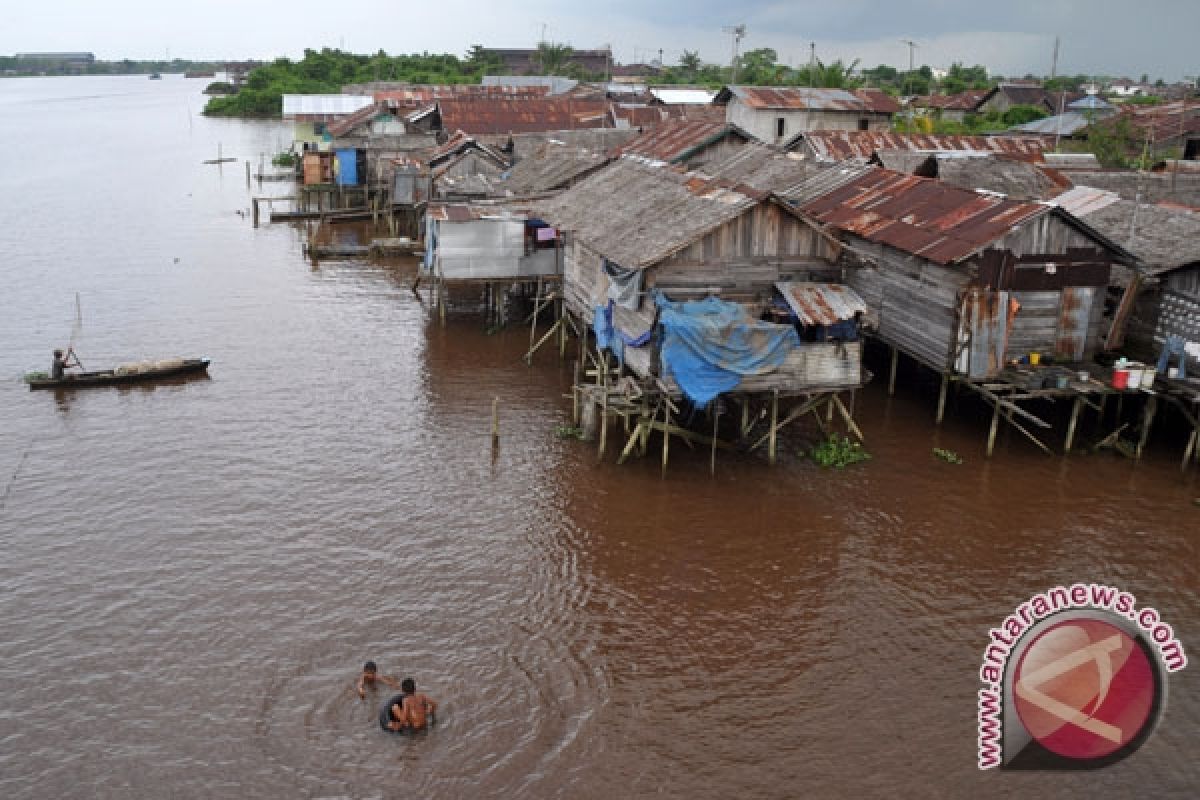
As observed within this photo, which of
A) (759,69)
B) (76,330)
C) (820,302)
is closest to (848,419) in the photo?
(820,302)

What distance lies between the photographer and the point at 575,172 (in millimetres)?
33781

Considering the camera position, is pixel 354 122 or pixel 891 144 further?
pixel 354 122

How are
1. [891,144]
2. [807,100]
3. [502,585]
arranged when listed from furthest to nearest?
[807,100] < [891,144] < [502,585]

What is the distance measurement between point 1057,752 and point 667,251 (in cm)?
1313

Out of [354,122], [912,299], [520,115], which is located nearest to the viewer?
[912,299]

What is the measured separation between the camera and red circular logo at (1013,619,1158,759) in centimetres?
876

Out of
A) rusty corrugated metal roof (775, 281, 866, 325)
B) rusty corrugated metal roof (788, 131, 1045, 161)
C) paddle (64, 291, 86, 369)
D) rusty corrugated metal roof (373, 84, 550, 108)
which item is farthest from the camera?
rusty corrugated metal roof (373, 84, 550, 108)

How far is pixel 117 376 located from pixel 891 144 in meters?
31.3

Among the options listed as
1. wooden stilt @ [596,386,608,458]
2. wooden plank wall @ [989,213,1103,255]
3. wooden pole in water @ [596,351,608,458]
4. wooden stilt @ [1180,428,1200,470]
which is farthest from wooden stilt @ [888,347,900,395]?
wooden stilt @ [596,386,608,458]

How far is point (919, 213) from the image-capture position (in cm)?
2442

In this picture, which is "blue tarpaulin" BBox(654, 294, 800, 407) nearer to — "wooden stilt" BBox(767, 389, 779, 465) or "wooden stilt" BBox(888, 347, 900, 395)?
"wooden stilt" BBox(767, 389, 779, 465)

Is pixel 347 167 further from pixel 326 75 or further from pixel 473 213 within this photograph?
pixel 326 75

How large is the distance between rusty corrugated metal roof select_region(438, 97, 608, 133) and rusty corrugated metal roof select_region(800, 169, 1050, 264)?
3033 cm

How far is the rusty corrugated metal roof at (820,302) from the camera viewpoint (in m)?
20.2
